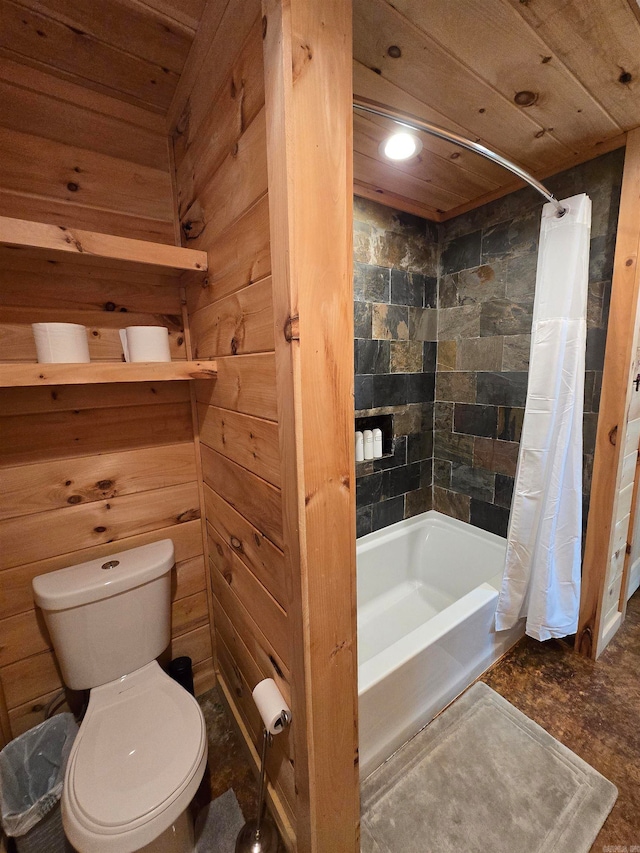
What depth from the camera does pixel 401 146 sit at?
140 cm

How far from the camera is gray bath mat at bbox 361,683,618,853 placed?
112cm

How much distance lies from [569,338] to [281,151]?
145cm

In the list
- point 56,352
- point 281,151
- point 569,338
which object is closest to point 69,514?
point 56,352

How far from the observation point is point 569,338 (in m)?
1.52

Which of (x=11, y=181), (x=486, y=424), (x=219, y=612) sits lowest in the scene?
(x=219, y=612)

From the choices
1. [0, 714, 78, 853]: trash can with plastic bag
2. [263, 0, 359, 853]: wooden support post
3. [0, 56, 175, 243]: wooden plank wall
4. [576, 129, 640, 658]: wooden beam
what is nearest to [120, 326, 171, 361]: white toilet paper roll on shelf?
[0, 56, 175, 243]: wooden plank wall

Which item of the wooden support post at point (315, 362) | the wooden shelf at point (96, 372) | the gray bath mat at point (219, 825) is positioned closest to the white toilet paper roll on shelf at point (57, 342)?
the wooden shelf at point (96, 372)

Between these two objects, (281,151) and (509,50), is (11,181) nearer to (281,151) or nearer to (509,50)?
(281,151)

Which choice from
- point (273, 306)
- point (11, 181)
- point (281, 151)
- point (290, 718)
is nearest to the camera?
point (281, 151)

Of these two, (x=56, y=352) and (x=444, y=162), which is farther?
(x=444, y=162)

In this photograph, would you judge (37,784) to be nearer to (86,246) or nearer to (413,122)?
(86,246)

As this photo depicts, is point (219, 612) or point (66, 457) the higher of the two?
point (66, 457)

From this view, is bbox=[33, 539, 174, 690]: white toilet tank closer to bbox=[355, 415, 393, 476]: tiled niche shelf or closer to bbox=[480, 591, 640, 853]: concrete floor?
bbox=[355, 415, 393, 476]: tiled niche shelf

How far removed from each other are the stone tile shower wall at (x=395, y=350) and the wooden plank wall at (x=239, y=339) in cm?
96
